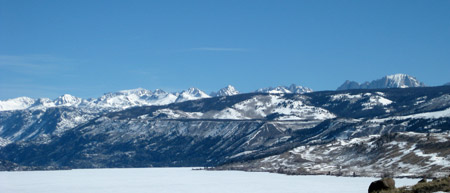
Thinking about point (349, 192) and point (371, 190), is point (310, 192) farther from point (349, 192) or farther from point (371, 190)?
point (371, 190)

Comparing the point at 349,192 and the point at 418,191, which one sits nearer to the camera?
the point at 418,191

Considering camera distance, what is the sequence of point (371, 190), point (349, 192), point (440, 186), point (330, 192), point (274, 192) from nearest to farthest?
point (440, 186) < point (371, 190) < point (349, 192) < point (330, 192) < point (274, 192)

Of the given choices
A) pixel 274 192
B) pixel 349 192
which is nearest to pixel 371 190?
pixel 349 192

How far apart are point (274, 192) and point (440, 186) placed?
10731cm

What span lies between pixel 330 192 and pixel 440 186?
8654cm

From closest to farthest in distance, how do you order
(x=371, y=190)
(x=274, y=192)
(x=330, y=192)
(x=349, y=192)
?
(x=371, y=190) < (x=349, y=192) < (x=330, y=192) < (x=274, y=192)

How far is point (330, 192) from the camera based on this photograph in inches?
6973

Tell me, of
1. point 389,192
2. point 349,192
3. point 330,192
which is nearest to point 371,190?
point 389,192

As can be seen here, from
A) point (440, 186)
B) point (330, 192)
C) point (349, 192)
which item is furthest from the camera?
point (330, 192)

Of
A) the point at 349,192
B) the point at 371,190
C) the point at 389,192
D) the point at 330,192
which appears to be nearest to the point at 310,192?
the point at 330,192

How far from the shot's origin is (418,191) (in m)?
92.0

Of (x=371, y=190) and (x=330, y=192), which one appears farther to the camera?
(x=330, y=192)

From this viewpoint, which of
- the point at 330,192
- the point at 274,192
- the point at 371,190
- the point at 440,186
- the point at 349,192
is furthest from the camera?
the point at 274,192

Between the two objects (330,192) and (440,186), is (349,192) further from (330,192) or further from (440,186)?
(440,186)
